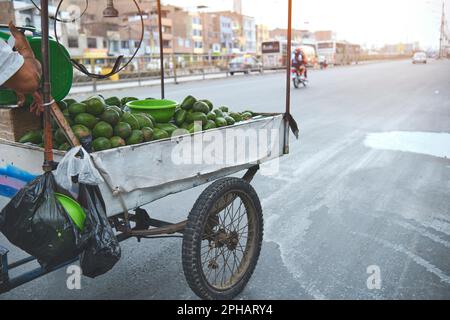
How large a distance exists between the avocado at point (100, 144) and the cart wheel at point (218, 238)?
0.63m

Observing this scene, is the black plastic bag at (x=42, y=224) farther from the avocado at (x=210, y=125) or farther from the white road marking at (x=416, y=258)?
the white road marking at (x=416, y=258)

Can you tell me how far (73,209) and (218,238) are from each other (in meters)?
1.08

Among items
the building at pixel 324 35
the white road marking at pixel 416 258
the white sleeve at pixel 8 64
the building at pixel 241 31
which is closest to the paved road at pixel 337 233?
the white road marking at pixel 416 258

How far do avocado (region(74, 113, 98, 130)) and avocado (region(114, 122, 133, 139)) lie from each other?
0.14m

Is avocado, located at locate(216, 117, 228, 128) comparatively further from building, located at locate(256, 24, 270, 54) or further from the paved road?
building, located at locate(256, 24, 270, 54)

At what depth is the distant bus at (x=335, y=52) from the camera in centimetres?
6272

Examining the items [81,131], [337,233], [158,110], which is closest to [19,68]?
[81,131]

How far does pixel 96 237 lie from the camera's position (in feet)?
7.40

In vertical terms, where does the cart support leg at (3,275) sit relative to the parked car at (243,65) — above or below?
below

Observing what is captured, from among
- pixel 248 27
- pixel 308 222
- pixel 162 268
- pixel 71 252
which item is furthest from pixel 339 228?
pixel 248 27

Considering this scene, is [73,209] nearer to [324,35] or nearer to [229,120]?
[229,120]

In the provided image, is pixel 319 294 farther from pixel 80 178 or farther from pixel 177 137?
pixel 80 178

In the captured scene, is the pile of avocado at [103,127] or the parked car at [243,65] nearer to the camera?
the pile of avocado at [103,127]

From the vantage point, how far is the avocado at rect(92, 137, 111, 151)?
255 cm
